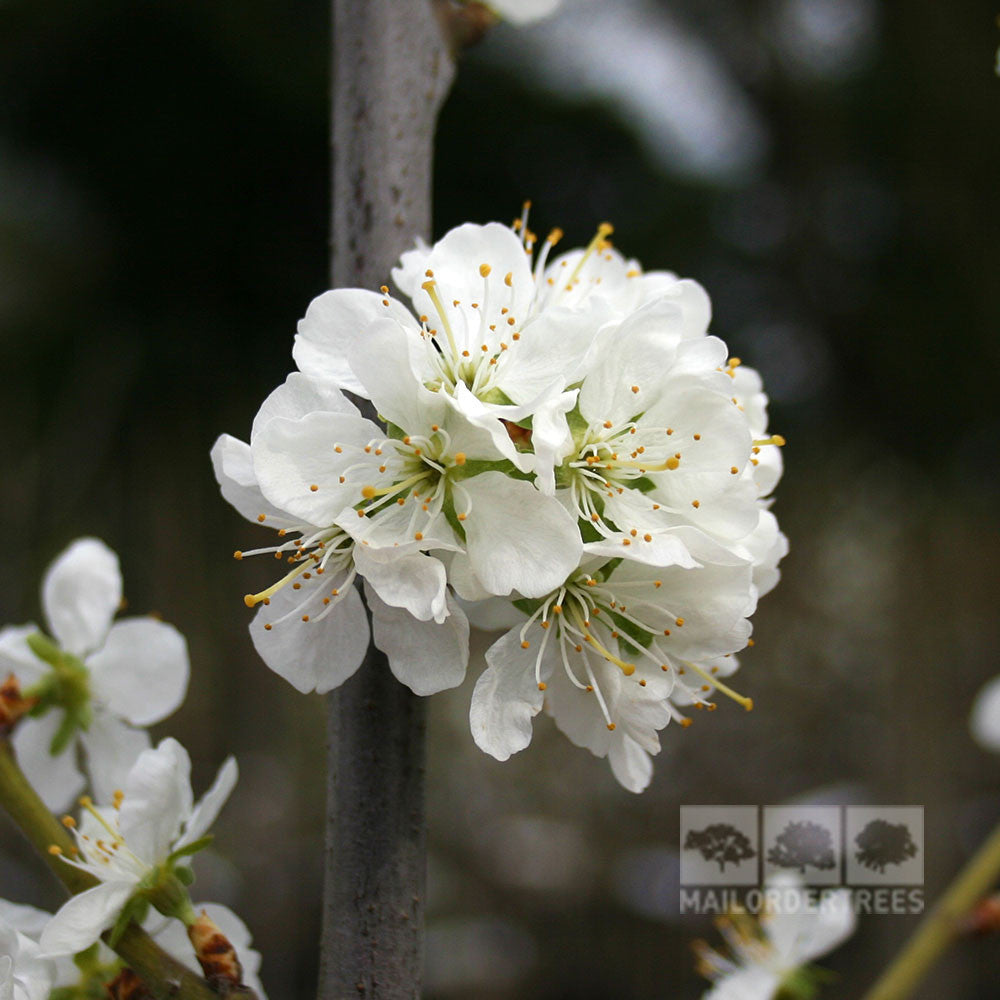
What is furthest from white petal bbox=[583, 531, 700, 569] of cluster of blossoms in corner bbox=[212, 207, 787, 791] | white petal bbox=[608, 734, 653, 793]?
white petal bbox=[608, 734, 653, 793]

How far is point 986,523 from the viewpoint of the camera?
13.1 ft

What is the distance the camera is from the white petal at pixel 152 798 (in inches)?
17.1

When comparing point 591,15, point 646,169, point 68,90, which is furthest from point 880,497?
point 68,90

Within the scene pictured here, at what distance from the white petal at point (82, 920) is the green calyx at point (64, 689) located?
7.6 inches

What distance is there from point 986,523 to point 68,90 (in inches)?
142

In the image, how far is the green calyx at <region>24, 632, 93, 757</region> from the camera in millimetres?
581

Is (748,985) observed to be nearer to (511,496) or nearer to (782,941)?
(782,941)

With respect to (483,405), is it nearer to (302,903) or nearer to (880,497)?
(302,903)

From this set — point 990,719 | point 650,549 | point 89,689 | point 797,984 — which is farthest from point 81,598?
point 990,719

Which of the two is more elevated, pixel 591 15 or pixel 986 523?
pixel 591 15

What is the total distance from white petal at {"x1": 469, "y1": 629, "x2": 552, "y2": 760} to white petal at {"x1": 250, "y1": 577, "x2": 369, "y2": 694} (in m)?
0.05

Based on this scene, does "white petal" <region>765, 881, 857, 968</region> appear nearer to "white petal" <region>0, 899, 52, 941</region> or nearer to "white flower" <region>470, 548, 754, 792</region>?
"white flower" <region>470, 548, 754, 792</region>

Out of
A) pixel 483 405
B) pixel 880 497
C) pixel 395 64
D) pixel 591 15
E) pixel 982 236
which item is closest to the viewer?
pixel 483 405

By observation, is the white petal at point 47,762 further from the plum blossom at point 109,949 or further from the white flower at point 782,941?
the white flower at point 782,941
